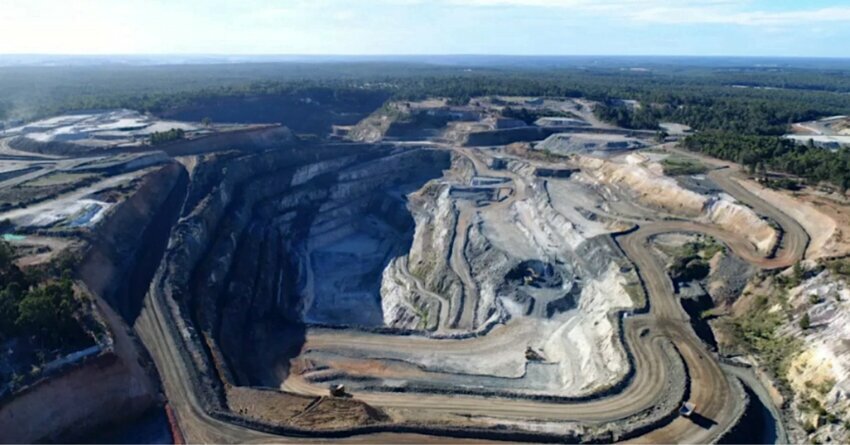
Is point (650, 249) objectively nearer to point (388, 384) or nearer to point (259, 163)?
point (388, 384)

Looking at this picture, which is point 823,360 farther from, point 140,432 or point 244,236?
point 244,236

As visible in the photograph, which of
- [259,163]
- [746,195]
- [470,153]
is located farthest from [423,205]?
[746,195]

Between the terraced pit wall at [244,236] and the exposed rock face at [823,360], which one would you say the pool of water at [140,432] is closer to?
the terraced pit wall at [244,236]

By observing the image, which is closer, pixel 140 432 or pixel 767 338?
pixel 140 432

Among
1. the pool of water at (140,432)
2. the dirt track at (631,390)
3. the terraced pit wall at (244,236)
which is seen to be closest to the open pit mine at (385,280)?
the dirt track at (631,390)

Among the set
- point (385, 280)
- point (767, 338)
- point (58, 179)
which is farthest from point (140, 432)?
point (58, 179)

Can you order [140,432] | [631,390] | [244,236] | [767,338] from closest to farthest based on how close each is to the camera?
[140,432], [631,390], [767,338], [244,236]
